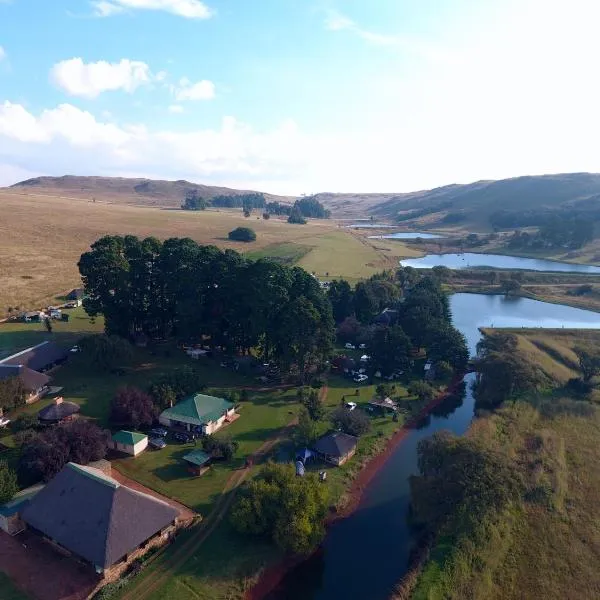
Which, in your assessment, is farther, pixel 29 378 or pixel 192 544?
pixel 29 378

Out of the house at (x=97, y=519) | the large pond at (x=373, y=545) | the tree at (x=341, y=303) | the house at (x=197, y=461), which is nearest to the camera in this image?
the house at (x=97, y=519)

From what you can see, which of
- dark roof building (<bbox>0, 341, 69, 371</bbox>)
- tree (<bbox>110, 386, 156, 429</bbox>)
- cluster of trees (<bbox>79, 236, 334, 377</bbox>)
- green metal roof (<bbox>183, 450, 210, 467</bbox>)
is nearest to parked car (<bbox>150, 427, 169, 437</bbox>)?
tree (<bbox>110, 386, 156, 429</bbox>)

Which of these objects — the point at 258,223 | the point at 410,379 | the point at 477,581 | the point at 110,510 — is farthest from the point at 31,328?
the point at 258,223

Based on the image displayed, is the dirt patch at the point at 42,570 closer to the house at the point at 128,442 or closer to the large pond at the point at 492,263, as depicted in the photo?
the house at the point at 128,442

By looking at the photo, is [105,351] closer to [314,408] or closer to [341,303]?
[314,408]

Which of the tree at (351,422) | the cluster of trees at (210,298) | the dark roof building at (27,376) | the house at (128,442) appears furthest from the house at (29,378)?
the tree at (351,422)

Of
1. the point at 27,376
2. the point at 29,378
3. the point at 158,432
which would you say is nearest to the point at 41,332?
the point at 27,376
